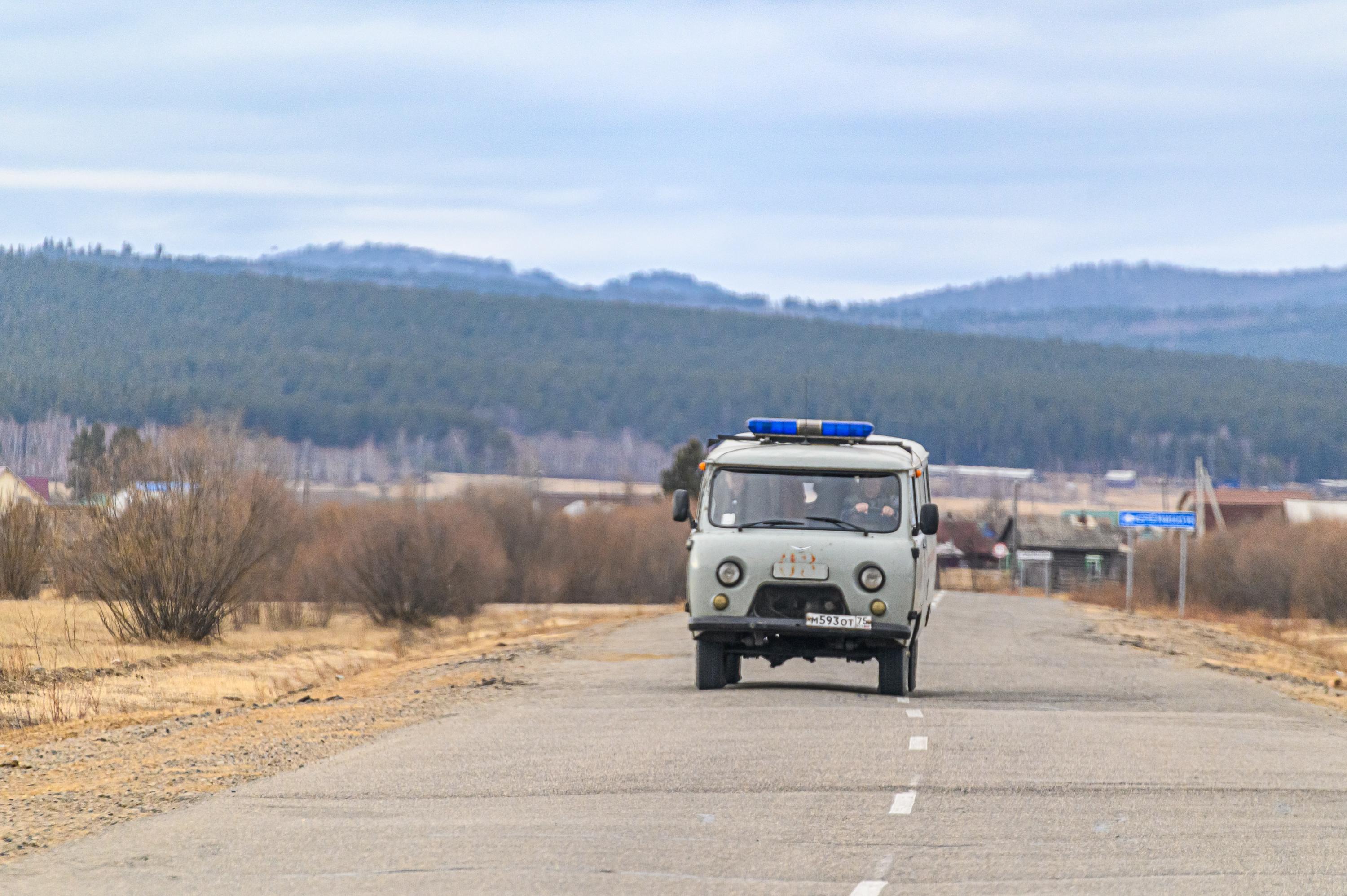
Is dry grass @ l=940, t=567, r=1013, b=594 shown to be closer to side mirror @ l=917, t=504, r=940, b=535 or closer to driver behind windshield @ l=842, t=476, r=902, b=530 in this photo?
side mirror @ l=917, t=504, r=940, b=535

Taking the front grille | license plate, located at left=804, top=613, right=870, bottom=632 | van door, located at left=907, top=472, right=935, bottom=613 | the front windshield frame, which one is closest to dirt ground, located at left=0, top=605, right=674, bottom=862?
the front grille

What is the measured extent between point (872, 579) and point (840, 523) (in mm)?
685

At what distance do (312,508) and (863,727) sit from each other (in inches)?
2436

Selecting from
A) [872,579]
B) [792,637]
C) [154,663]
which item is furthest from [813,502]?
[154,663]

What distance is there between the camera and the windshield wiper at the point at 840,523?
17.0 meters

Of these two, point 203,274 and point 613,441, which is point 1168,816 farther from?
point 613,441

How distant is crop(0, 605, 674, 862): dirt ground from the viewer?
426 inches

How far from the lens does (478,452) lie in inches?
6299

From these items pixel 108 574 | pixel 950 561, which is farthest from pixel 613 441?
pixel 108 574

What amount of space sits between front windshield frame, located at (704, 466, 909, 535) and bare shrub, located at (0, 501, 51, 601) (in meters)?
20.7

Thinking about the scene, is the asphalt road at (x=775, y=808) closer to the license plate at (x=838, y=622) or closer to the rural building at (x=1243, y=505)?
the license plate at (x=838, y=622)

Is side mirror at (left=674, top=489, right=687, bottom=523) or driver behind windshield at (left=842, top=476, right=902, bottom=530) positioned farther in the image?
driver behind windshield at (left=842, top=476, right=902, bottom=530)

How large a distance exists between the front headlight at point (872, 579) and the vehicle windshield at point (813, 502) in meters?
0.45

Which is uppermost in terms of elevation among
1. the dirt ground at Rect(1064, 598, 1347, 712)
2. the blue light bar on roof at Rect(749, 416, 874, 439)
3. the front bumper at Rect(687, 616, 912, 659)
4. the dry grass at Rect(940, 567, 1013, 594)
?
the blue light bar on roof at Rect(749, 416, 874, 439)
